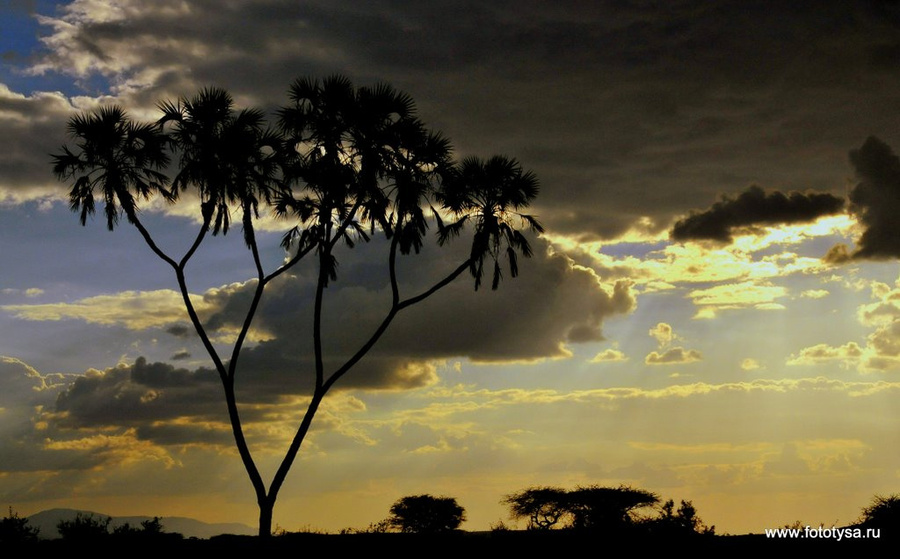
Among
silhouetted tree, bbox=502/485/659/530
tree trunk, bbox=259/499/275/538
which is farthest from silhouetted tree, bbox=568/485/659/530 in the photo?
tree trunk, bbox=259/499/275/538

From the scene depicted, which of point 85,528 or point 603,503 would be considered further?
point 603,503

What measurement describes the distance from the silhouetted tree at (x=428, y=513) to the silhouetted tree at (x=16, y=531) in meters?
27.2

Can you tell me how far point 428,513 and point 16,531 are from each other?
29099mm

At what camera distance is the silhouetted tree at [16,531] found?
3506 centimetres

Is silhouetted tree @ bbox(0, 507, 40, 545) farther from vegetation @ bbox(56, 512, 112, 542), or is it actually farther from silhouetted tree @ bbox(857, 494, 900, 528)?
silhouetted tree @ bbox(857, 494, 900, 528)

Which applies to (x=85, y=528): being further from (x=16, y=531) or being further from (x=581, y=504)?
(x=581, y=504)

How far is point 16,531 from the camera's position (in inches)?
1426

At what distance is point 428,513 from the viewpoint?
60.7 metres

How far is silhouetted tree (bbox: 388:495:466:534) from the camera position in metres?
60.5

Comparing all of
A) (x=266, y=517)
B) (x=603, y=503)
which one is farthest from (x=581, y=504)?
(x=266, y=517)

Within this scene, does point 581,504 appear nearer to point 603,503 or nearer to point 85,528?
point 603,503

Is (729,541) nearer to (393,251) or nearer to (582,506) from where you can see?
(393,251)

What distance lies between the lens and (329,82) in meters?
40.4

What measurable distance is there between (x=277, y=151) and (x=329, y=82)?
157 inches
